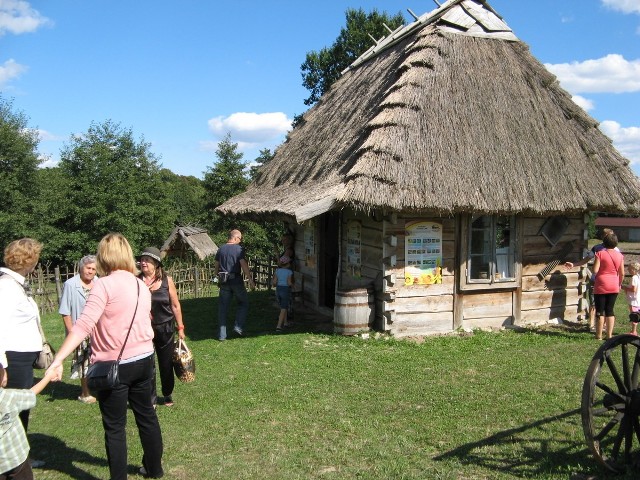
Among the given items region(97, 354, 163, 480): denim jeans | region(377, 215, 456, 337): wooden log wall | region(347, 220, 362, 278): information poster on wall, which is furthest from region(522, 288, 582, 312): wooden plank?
region(97, 354, 163, 480): denim jeans

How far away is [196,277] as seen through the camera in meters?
16.9

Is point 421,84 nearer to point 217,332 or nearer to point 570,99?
point 570,99

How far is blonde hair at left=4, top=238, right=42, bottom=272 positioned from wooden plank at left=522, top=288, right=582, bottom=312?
858 cm

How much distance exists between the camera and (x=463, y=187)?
356 inches

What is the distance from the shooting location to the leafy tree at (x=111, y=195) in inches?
1339

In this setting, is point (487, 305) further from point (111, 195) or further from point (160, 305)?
point (111, 195)

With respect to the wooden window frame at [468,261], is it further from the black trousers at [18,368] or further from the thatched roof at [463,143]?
the black trousers at [18,368]

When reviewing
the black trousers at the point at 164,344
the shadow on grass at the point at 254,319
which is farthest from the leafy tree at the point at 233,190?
the black trousers at the point at 164,344

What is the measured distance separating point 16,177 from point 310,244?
27.3 m

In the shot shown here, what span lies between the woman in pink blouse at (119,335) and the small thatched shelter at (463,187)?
489cm

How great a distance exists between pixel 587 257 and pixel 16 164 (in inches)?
1307

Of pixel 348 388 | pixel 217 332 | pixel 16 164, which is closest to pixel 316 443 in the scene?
pixel 348 388

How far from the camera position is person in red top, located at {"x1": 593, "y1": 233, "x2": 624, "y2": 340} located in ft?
28.3

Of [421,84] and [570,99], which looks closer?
[421,84]
